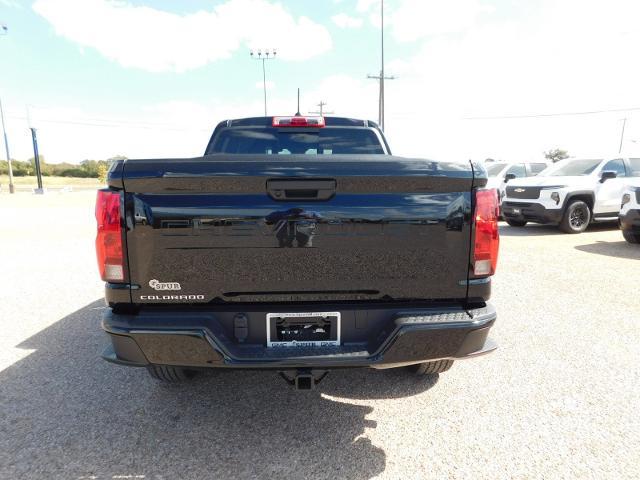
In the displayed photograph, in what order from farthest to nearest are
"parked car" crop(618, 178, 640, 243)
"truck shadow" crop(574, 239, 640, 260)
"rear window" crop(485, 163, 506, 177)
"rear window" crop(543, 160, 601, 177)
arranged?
"rear window" crop(485, 163, 506, 177)
"rear window" crop(543, 160, 601, 177)
"parked car" crop(618, 178, 640, 243)
"truck shadow" crop(574, 239, 640, 260)

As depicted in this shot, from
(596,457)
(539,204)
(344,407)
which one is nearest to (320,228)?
(344,407)

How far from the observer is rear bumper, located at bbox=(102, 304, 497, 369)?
1976 mm

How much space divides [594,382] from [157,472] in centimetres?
312

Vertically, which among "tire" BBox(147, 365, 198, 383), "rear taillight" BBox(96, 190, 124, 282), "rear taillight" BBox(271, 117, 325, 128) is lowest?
"tire" BBox(147, 365, 198, 383)

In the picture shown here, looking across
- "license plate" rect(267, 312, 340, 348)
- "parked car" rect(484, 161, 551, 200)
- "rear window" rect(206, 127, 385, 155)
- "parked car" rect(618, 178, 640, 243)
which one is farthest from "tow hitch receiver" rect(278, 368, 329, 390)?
"parked car" rect(484, 161, 551, 200)

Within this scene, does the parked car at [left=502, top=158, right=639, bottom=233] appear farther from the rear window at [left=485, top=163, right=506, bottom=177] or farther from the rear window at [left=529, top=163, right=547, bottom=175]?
the rear window at [left=485, top=163, right=506, bottom=177]

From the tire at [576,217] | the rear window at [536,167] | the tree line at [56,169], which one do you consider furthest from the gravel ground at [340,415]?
the tree line at [56,169]

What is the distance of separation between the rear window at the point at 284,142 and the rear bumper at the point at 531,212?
8379 millimetres

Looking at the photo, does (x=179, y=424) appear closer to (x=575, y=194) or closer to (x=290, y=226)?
(x=290, y=226)

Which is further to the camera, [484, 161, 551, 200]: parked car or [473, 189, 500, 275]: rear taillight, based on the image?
[484, 161, 551, 200]: parked car

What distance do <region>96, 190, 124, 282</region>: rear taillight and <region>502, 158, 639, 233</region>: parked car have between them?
1069cm

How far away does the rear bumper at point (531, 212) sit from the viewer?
10.1 metres

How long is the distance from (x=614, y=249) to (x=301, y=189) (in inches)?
350

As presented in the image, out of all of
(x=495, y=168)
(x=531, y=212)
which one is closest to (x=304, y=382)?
(x=531, y=212)
